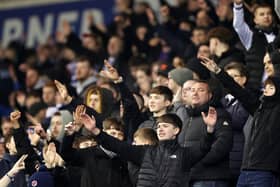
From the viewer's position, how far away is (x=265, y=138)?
1138cm

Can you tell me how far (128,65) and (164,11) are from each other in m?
1.13

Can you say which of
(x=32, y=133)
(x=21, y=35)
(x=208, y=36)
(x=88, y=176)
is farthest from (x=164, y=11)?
(x=21, y=35)

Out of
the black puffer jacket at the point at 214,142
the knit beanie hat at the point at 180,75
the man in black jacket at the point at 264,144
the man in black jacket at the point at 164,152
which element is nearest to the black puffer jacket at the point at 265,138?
the man in black jacket at the point at 264,144

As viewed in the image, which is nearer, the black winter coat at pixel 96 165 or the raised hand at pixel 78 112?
the raised hand at pixel 78 112

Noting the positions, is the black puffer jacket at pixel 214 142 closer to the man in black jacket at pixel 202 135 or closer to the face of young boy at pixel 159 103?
the man in black jacket at pixel 202 135

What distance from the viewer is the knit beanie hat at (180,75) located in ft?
43.9

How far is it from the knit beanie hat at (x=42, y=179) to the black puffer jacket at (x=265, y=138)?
2152 millimetres

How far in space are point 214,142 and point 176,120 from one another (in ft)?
1.62

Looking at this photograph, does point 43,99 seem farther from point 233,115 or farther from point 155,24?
point 233,115

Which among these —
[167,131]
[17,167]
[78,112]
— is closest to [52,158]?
[17,167]

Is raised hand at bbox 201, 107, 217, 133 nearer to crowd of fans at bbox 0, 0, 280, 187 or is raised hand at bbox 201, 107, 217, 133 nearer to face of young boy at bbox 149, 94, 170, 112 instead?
crowd of fans at bbox 0, 0, 280, 187

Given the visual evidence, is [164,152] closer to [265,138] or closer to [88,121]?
[88,121]

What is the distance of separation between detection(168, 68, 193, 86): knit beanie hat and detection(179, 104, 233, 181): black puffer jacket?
137cm

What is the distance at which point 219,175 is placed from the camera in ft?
37.9
